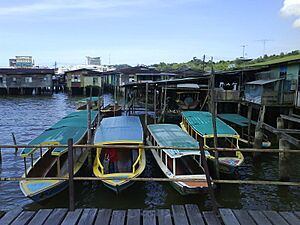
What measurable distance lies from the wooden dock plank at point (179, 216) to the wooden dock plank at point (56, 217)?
5.25ft

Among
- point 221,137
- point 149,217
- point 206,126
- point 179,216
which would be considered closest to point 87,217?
point 149,217

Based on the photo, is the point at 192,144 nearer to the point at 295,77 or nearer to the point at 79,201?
the point at 79,201

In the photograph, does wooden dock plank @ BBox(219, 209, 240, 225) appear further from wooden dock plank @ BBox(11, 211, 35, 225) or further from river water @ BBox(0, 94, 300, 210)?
river water @ BBox(0, 94, 300, 210)

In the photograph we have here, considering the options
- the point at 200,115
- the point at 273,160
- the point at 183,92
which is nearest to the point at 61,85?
the point at 183,92

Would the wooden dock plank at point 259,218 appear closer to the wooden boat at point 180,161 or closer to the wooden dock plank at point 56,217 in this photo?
the wooden dock plank at point 56,217

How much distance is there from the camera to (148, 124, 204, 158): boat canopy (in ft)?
33.6

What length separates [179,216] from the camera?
4.12 meters

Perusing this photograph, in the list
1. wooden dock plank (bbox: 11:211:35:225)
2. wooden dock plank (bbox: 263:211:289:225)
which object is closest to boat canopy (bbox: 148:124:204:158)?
wooden dock plank (bbox: 263:211:289:225)

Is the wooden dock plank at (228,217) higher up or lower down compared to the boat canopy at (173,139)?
higher up

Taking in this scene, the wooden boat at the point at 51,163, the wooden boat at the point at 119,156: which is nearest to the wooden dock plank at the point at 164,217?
the wooden boat at the point at 119,156

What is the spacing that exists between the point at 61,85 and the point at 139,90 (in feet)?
110

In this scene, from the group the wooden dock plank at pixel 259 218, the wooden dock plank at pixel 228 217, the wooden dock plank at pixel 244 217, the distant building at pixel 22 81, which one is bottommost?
the wooden dock plank at pixel 259 218

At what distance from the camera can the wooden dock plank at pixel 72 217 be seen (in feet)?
13.0

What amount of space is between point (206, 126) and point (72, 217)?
36.2 ft
